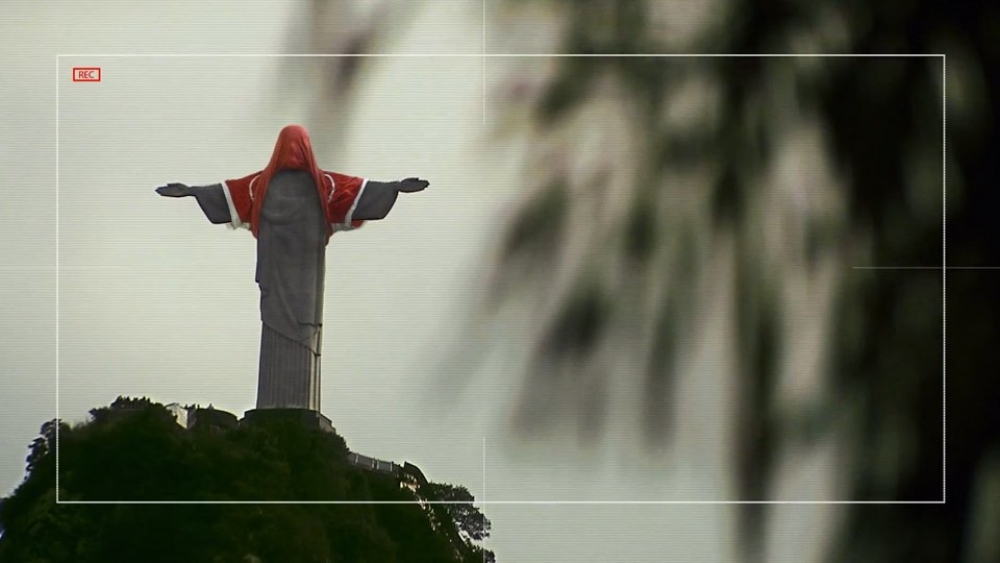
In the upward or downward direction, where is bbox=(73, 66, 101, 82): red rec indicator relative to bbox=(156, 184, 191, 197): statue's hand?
upward

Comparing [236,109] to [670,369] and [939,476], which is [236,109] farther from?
[939,476]

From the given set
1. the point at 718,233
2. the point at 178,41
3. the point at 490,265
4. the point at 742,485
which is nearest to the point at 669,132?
the point at 718,233

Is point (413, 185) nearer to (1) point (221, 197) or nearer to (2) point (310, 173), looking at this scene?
(2) point (310, 173)

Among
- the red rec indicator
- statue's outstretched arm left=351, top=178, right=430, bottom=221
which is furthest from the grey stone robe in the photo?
the red rec indicator

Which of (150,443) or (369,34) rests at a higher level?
(369,34)

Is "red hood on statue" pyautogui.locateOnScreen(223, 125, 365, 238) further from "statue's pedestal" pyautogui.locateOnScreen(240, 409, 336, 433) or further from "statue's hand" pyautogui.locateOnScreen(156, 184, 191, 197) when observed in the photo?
"statue's pedestal" pyautogui.locateOnScreen(240, 409, 336, 433)

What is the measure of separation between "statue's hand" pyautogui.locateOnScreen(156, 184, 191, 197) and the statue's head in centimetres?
18

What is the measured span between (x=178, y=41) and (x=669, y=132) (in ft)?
3.31

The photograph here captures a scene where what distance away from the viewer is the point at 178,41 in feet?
12.0

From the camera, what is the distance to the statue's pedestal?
11.8 ft

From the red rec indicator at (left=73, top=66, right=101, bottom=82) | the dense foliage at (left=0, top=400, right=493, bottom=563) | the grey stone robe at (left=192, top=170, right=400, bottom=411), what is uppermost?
the red rec indicator at (left=73, top=66, right=101, bottom=82)

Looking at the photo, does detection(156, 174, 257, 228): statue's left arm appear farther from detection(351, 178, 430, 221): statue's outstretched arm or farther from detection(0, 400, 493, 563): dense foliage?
detection(0, 400, 493, 563): dense foliage

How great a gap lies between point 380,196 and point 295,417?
0.47 metres

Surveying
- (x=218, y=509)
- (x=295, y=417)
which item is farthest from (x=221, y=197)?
(x=218, y=509)
